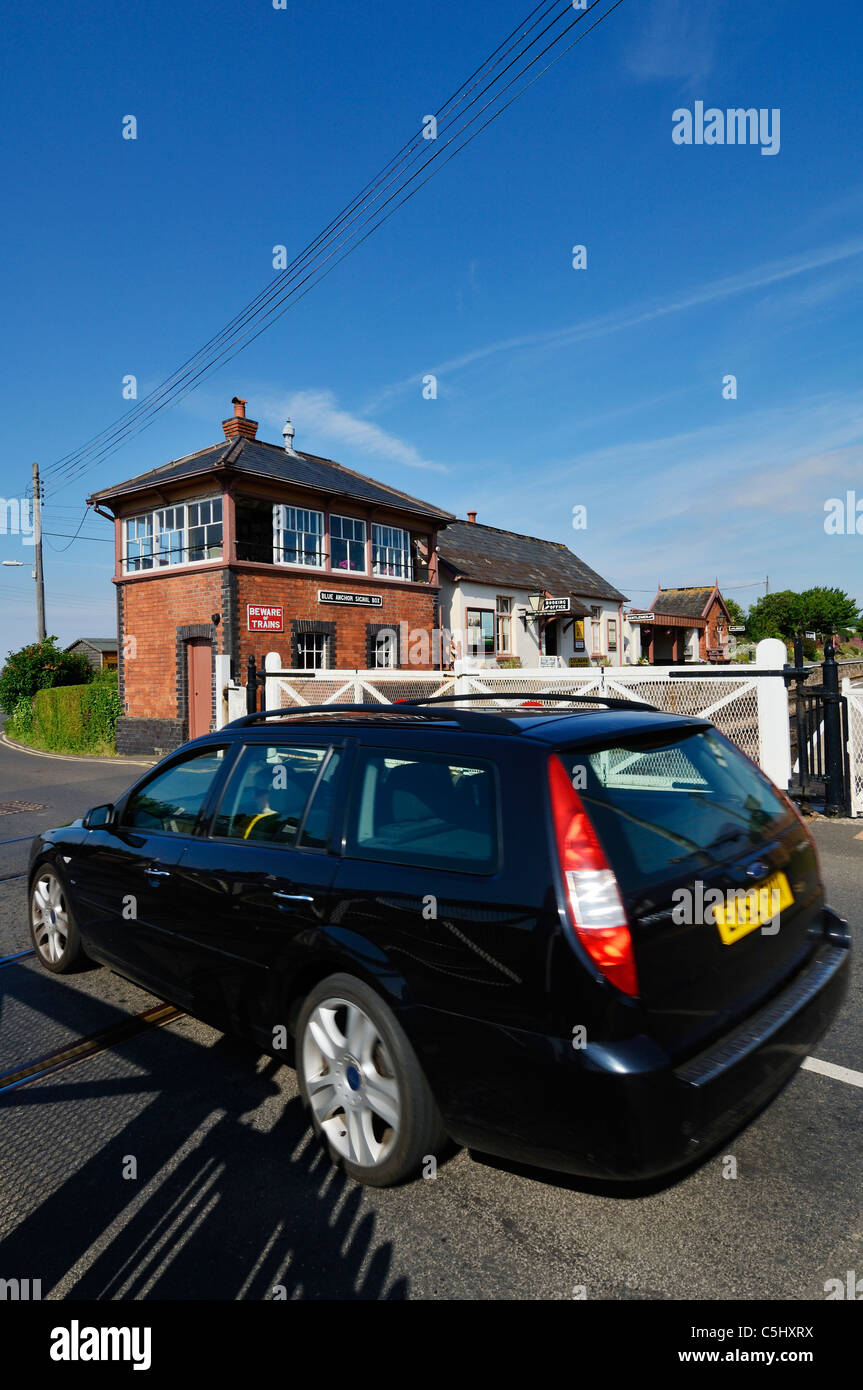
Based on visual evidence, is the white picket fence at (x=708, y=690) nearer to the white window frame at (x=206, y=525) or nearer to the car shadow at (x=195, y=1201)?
the car shadow at (x=195, y=1201)

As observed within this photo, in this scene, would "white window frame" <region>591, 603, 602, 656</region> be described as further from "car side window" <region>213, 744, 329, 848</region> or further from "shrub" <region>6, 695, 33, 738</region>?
"car side window" <region>213, 744, 329, 848</region>

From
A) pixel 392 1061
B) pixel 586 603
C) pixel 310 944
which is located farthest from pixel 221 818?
pixel 586 603

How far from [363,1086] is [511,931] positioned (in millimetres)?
888

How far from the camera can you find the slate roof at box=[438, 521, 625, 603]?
30659 mm

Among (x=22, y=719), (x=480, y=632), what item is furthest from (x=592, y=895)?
(x=22, y=719)

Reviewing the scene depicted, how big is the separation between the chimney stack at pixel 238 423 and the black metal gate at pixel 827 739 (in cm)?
1882

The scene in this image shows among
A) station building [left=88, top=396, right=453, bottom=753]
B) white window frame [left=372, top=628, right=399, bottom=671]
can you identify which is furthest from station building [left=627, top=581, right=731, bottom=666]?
station building [left=88, top=396, right=453, bottom=753]

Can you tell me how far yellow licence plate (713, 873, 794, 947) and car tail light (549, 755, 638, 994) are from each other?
46cm

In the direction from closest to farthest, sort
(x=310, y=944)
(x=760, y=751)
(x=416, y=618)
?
(x=310, y=944) < (x=760, y=751) < (x=416, y=618)

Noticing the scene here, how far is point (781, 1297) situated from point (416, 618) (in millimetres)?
23878

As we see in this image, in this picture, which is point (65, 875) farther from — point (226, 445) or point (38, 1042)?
point (226, 445)

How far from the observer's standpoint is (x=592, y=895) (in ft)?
7.50

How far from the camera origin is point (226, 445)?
22.6m
